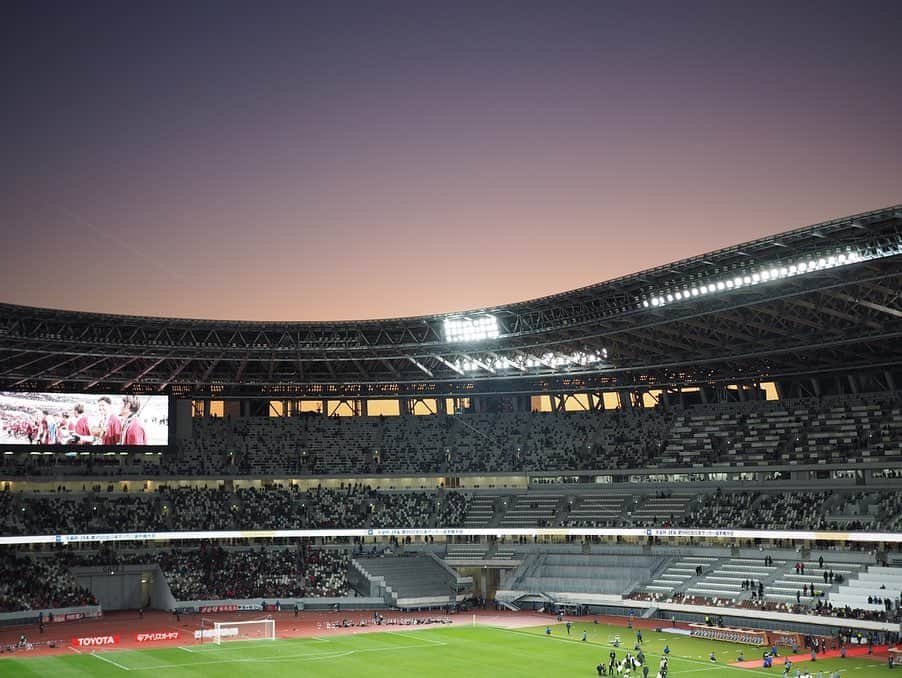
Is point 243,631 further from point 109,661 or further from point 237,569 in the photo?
point 237,569

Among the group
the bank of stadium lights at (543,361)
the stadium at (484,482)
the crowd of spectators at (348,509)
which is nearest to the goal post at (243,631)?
the stadium at (484,482)

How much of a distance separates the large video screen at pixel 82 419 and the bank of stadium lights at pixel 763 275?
44.1 metres

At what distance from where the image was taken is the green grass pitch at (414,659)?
48.7 meters

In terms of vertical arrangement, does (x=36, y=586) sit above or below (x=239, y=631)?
above

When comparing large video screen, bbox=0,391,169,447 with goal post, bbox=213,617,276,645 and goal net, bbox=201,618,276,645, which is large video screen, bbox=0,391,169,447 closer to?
goal net, bbox=201,618,276,645

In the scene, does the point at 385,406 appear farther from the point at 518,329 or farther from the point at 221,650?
the point at 221,650

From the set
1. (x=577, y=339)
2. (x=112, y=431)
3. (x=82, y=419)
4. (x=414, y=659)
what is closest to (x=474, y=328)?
(x=577, y=339)

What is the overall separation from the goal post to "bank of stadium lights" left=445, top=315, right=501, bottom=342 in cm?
2431

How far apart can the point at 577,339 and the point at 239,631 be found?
30996mm

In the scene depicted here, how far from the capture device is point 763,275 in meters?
52.8

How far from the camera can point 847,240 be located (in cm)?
4859

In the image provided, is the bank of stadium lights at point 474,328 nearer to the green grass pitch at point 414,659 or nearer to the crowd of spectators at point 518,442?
the crowd of spectators at point 518,442

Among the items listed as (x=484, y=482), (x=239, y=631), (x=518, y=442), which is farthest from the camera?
(x=518, y=442)

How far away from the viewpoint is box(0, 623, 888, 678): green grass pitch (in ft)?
160
